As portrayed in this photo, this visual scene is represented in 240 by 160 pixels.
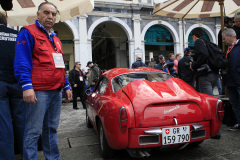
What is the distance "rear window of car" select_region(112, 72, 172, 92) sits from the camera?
304 centimetres

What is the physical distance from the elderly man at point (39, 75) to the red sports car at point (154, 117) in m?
0.73

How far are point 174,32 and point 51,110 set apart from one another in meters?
18.3

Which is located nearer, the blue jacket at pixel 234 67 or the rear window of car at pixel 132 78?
the rear window of car at pixel 132 78

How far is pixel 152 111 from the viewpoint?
7.86 feet

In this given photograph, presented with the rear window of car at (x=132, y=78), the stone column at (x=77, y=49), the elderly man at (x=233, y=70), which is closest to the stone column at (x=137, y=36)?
the stone column at (x=77, y=49)

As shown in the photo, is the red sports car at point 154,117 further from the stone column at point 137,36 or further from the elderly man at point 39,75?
the stone column at point 137,36

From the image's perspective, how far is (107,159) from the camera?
2.81 meters

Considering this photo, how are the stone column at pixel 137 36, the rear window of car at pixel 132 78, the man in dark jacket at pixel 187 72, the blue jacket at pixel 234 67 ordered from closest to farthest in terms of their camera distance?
the rear window of car at pixel 132 78, the blue jacket at pixel 234 67, the man in dark jacket at pixel 187 72, the stone column at pixel 137 36

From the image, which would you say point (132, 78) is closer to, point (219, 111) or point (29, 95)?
point (219, 111)

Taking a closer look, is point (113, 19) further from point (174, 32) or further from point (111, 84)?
point (111, 84)

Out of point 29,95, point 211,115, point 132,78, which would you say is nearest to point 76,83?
point 132,78

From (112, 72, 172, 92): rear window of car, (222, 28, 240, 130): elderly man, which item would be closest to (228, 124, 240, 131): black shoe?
(222, 28, 240, 130): elderly man

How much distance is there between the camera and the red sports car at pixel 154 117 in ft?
7.58

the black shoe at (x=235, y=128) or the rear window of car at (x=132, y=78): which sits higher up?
the rear window of car at (x=132, y=78)
